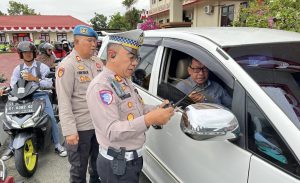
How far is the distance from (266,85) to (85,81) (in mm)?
1614

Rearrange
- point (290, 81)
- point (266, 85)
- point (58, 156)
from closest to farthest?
point (266, 85) → point (290, 81) → point (58, 156)

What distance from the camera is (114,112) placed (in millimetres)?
1734

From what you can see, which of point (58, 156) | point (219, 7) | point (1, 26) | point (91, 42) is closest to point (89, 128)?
point (91, 42)

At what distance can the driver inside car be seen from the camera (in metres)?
2.18

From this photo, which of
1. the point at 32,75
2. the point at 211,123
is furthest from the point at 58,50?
the point at 211,123

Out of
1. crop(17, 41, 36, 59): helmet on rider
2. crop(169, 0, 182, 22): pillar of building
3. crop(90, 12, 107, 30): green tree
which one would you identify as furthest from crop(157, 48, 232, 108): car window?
crop(90, 12, 107, 30): green tree

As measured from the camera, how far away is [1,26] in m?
40.1

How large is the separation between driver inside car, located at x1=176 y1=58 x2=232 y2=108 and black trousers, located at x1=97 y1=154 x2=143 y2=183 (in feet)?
2.09

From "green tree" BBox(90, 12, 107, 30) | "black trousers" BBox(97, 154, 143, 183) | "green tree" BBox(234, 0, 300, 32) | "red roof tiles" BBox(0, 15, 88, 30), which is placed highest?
"green tree" BBox(90, 12, 107, 30)

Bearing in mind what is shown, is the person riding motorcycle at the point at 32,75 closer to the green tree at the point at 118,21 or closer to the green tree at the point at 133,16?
the green tree at the point at 133,16

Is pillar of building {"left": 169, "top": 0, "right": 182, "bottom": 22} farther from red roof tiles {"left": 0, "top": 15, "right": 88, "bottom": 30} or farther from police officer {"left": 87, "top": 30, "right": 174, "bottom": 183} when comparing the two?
red roof tiles {"left": 0, "top": 15, "right": 88, "bottom": 30}

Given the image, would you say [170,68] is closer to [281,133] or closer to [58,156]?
[281,133]

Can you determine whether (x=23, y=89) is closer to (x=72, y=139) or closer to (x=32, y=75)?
(x=32, y=75)

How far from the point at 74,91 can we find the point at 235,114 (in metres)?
1.54
